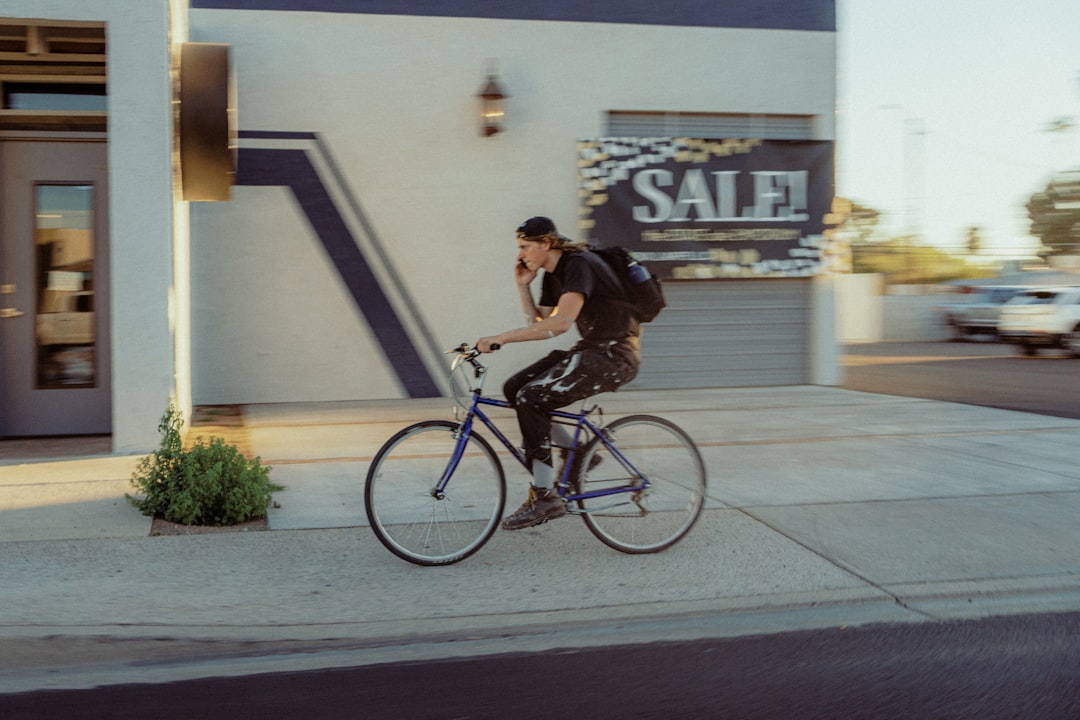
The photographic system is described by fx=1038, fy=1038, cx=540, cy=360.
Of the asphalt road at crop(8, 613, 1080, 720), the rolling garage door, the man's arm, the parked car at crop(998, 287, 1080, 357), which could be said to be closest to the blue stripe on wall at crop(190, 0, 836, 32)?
the rolling garage door

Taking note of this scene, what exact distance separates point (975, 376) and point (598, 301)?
12669 mm

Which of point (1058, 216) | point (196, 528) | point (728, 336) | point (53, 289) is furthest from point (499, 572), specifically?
point (1058, 216)

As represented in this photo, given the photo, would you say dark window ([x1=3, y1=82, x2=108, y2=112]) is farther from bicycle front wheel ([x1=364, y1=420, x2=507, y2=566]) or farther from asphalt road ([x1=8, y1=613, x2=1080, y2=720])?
asphalt road ([x1=8, y1=613, x2=1080, y2=720])

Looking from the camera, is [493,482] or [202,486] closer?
[493,482]

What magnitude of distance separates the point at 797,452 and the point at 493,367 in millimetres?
4719

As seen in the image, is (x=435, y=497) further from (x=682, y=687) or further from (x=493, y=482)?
(x=682, y=687)

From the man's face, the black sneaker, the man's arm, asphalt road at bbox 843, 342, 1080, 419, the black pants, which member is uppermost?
the man's face

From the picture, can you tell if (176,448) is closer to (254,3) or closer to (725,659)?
(725,659)

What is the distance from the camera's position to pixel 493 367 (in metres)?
12.3

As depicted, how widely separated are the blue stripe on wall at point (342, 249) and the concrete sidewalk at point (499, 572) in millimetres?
4033

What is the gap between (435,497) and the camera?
5.21 meters

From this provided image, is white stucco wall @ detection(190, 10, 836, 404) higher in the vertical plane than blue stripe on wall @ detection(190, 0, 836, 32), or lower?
lower

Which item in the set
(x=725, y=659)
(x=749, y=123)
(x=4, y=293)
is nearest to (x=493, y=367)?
(x=749, y=123)

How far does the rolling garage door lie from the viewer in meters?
13.0
